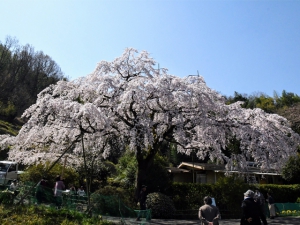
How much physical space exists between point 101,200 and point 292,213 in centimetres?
1281

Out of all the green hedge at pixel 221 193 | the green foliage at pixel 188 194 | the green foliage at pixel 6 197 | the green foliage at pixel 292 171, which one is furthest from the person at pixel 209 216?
the green foliage at pixel 292 171

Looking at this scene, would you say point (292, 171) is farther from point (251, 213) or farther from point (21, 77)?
point (21, 77)

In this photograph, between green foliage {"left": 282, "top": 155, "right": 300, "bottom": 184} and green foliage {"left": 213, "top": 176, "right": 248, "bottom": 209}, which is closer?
green foliage {"left": 213, "top": 176, "right": 248, "bottom": 209}

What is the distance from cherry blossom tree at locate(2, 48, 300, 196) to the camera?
13.5 metres

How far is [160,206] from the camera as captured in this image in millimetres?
14891

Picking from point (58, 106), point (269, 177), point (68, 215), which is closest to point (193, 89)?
point (58, 106)

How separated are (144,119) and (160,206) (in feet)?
14.8

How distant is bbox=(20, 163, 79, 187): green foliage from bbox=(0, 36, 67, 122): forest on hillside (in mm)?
31895

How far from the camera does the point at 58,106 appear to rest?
13.0 m

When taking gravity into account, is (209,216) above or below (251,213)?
below

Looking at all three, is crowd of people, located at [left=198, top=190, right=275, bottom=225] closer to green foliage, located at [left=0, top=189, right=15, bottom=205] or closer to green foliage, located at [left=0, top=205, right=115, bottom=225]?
green foliage, located at [left=0, top=205, right=115, bottom=225]

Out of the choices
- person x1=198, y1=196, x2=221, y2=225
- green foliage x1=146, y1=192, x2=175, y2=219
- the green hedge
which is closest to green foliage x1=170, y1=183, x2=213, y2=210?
the green hedge

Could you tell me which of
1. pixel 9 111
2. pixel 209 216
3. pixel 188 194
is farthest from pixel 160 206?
pixel 9 111

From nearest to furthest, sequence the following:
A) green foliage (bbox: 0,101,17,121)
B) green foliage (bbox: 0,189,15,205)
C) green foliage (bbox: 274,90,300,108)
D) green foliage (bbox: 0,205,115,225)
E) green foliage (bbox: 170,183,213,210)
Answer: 1. green foliage (bbox: 0,205,115,225)
2. green foliage (bbox: 0,189,15,205)
3. green foliage (bbox: 170,183,213,210)
4. green foliage (bbox: 0,101,17,121)
5. green foliage (bbox: 274,90,300,108)
